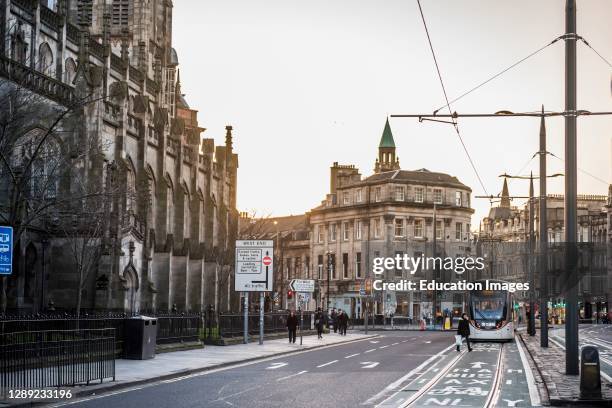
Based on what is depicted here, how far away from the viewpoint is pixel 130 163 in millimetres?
57719

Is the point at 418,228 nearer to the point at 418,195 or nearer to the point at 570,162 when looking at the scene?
the point at 418,195

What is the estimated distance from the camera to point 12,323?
75.2 feet

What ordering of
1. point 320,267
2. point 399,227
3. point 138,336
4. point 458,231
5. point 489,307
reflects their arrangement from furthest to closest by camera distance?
1. point 320,267
2. point 458,231
3. point 399,227
4. point 489,307
5. point 138,336

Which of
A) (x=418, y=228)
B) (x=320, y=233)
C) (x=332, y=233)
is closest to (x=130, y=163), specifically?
(x=418, y=228)

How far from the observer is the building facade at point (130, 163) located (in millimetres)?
43969

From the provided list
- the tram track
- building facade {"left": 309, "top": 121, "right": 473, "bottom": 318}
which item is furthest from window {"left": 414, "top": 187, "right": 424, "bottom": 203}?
the tram track

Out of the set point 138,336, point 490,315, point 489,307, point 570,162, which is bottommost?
point 490,315

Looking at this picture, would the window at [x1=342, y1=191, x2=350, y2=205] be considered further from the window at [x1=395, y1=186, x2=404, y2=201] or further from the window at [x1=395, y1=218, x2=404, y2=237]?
the window at [x1=395, y1=218, x2=404, y2=237]

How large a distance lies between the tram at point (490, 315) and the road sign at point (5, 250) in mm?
38434

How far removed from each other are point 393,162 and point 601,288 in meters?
33.8

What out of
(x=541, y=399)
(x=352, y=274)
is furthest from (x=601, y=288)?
(x=541, y=399)

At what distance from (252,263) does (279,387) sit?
21.9m

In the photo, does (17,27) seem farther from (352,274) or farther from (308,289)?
(352,274)

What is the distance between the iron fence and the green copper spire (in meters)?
121
